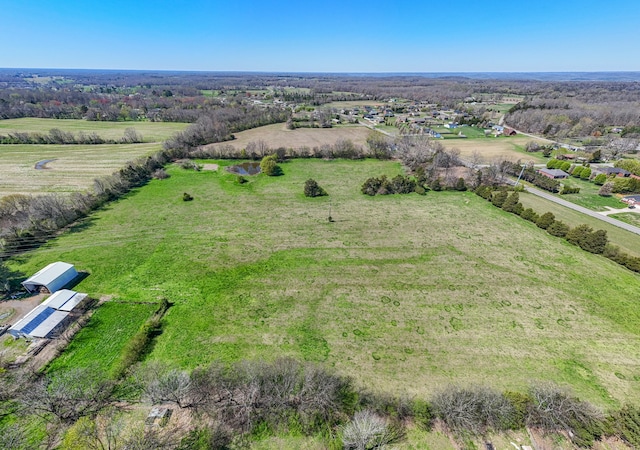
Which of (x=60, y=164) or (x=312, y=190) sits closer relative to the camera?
(x=312, y=190)

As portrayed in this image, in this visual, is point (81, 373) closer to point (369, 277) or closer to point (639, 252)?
point (369, 277)

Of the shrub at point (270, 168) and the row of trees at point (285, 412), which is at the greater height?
the shrub at point (270, 168)

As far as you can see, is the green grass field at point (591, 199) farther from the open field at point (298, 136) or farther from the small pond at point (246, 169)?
the small pond at point (246, 169)

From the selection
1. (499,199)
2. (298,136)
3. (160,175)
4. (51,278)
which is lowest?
(499,199)

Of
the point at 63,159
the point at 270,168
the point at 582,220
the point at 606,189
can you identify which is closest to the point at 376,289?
the point at 582,220

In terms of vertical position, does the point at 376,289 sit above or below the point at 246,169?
below

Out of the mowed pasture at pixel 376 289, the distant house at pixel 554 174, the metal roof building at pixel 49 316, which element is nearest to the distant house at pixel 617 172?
the distant house at pixel 554 174

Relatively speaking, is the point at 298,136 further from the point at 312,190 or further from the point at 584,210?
the point at 584,210

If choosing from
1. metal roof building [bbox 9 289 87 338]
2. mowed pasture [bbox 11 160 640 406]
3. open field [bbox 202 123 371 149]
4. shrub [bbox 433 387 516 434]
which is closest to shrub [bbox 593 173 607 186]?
mowed pasture [bbox 11 160 640 406]
